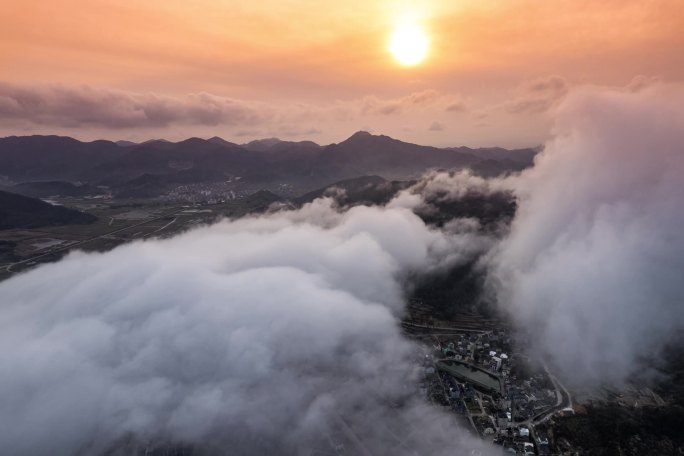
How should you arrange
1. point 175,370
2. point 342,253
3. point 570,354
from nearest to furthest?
point 175,370, point 570,354, point 342,253

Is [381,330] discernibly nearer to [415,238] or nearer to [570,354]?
[570,354]

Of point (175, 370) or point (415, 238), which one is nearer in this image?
point (175, 370)

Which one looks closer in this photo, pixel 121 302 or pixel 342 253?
pixel 121 302

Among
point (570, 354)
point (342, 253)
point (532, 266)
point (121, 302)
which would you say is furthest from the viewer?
point (342, 253)

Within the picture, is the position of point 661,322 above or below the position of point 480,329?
above

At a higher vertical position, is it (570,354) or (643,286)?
(643,286)

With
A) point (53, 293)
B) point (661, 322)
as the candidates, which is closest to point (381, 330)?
point (661, 322)

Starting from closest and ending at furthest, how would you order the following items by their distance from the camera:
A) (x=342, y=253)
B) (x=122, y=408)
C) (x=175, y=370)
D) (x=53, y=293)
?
(x=122, y=408) → (x=175, y=370) → (x=53, y=293) → (x=342, y=253)

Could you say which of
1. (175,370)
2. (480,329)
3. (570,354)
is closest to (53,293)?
(175,370)

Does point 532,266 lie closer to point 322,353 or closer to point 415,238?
point 415,238
